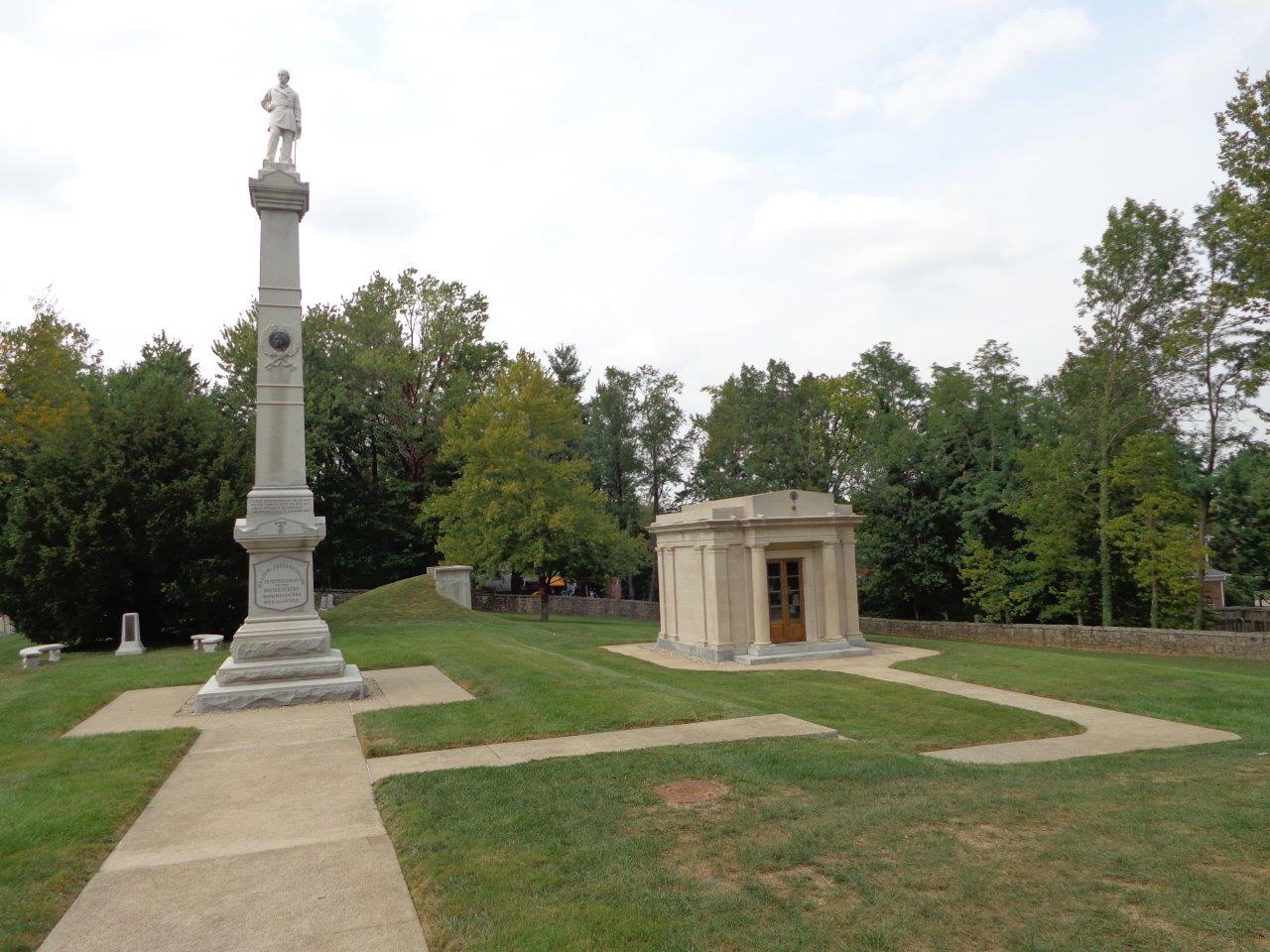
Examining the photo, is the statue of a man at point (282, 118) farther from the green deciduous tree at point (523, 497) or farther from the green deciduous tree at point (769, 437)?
the green deciduous tree at point (769, 437)

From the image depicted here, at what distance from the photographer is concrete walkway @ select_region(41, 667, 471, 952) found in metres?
4.61

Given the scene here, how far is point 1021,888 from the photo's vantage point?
482 centimetres

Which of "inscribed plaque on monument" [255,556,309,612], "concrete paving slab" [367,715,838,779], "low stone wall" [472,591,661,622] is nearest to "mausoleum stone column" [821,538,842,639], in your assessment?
"concrete paving slab" [367,715,838,779]

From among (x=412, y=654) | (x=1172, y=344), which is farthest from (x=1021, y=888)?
(x=1172, y=344)

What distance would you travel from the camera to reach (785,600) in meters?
21.6

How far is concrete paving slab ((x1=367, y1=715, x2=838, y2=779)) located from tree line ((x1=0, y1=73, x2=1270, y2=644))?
54.7 ft

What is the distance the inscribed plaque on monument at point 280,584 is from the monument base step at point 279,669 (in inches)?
33.4

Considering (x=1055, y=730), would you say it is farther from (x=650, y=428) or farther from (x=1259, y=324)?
(x=650, y=428)

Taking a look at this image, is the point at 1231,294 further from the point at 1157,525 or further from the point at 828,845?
the point at 828,845

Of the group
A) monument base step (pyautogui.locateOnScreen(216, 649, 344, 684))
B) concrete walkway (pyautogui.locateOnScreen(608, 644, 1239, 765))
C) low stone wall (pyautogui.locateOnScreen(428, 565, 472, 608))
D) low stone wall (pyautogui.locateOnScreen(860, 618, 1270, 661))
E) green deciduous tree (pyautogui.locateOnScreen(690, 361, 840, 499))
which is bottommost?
low stone wall (pyautogui.locateOnScreen(860, 618, 1270, 661))

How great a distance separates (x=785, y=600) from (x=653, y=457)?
2915cm

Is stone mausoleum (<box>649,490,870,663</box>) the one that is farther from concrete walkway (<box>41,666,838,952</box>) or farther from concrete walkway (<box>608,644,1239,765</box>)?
concrete walkway (<box>41,666,838,952</box>)

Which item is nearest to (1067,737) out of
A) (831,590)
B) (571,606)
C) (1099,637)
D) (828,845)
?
(828,845)

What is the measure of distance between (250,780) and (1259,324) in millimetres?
30684
